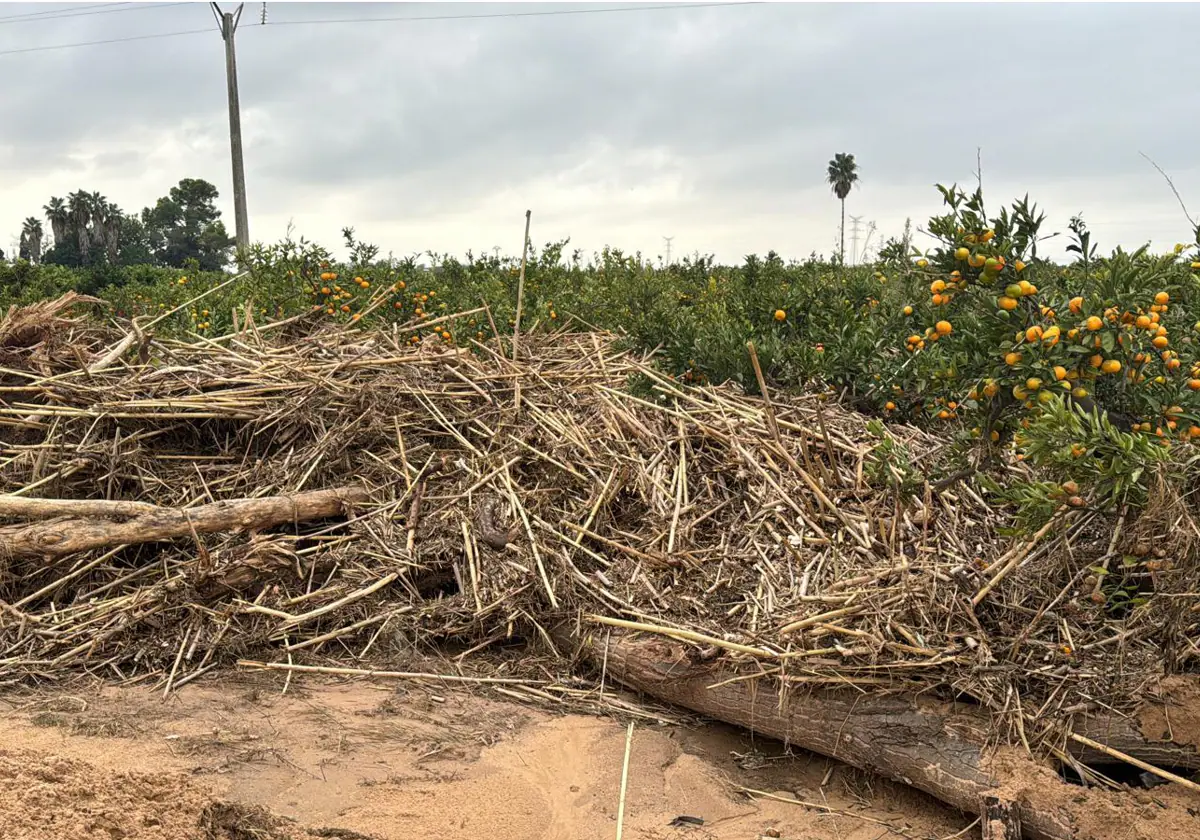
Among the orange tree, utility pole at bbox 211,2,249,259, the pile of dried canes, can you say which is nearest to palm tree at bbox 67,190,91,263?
utility pole at bbox 211,2,249,259

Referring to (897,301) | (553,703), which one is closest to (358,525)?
(553,703)

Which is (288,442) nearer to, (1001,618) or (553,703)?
(553,703)

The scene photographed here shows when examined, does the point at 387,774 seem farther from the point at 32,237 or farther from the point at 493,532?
the point at 32,237

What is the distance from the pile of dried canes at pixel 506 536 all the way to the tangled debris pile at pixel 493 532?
0.01 m

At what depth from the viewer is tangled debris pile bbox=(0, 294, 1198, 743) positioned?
12.1 ft

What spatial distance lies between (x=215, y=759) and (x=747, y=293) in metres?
5.78

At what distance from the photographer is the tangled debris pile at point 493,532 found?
Result: 12.1ft

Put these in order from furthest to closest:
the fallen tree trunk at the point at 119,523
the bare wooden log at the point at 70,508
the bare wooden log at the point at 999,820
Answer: the bare wooden log at the point at 70,508 → the fallen tree trunk at the point at 119,523 → the bare wooden log at the point at 999,820

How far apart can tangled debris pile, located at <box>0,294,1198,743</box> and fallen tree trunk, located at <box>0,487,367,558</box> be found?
1 cm

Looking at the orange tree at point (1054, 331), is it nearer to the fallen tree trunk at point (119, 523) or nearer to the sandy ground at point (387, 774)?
the sandy ground at point (387, 774)

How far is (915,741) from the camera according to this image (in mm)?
3473

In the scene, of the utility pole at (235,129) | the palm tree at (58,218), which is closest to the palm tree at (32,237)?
the palm tree at (58,218)

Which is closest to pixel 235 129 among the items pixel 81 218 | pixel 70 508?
pixel 70 508

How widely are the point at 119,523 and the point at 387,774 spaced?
2.26 m
